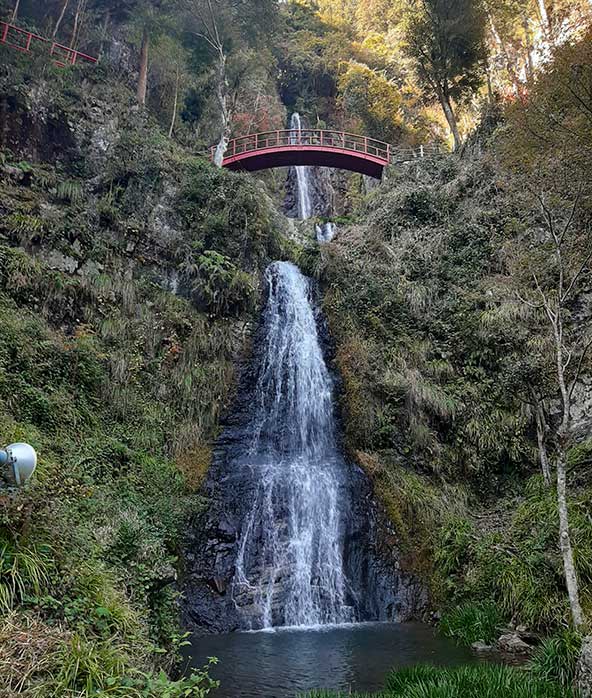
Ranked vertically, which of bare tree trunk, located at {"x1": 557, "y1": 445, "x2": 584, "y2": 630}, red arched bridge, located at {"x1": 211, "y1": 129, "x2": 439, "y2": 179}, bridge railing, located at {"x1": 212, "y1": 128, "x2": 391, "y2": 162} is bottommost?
bare tree trunk, located at {"x1": 557, "y1": 445, "x2": 584, "y2": 630}

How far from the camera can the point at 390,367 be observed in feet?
45.6

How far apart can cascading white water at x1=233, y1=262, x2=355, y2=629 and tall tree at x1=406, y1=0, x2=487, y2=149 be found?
44.3 feet

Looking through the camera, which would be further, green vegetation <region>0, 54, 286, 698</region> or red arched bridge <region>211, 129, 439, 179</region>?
red arched bridge <region>211, 129, 439, 179</region>

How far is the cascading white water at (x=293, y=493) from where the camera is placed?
30.8ft

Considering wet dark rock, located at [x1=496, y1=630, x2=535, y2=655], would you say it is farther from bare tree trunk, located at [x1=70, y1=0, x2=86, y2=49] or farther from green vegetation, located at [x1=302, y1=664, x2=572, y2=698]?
bare tree trunk, located at [x1=70, y1=0, x2=86, y2=49]

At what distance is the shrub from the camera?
723 centimetres

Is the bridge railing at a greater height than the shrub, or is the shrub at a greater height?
the bridge railing

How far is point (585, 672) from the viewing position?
4637 millimetres

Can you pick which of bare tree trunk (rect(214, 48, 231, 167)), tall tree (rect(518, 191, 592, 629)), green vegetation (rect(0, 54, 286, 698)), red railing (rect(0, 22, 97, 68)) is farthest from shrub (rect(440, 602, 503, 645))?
red railing (rect(0, 22, 97, 68))

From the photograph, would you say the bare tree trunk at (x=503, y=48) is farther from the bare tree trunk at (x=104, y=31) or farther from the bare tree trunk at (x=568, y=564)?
the bare tree trunk at (x=568, y=564)

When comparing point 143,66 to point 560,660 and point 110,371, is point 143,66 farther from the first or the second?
point 560,660

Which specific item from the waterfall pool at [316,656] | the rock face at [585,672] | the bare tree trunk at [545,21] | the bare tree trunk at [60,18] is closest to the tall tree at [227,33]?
the bare tree trunk at [60,18]

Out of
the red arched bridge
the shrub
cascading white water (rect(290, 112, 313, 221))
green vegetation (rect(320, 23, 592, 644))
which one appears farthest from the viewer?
cascading white water (rect(290, 112, 313, 221))

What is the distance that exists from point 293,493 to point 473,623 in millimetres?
4514
